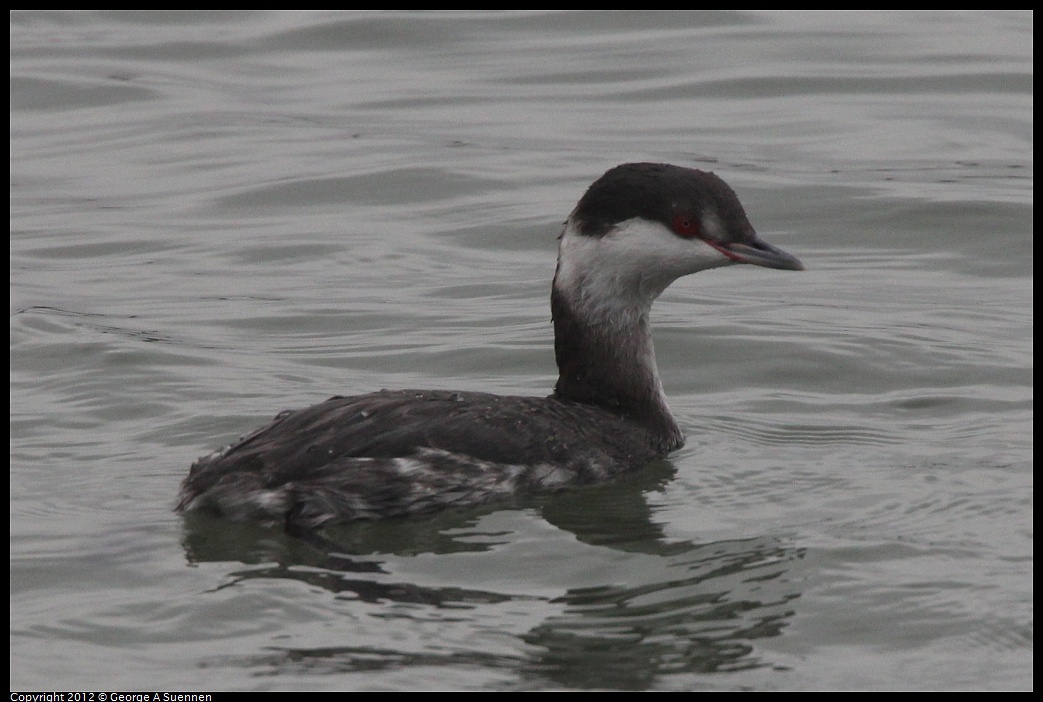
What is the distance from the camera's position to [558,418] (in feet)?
26.0

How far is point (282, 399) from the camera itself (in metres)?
9.37

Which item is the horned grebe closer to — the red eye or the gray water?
the red eye

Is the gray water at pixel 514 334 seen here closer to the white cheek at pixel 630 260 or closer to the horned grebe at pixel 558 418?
the horned grebe at pixel 558 418

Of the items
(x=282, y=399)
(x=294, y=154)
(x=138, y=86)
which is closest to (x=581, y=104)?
(x=294, y=154)

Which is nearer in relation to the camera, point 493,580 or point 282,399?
point 493,580

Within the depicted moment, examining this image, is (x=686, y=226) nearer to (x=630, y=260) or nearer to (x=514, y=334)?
(x=630, y=260)

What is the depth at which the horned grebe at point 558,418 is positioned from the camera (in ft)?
23.6

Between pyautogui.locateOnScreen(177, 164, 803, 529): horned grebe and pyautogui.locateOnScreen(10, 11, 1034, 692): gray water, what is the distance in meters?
0.13

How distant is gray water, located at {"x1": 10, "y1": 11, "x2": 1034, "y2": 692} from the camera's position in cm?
627

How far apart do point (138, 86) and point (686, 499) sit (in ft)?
37.2

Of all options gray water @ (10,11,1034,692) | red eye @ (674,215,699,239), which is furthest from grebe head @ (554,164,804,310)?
gray water @ (10,11,1034,692)

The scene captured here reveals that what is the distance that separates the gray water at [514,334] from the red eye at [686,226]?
974mm

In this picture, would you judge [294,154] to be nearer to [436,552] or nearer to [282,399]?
[282,399]

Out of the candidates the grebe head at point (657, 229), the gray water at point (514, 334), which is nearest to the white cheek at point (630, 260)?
the grebe head at point (657, 229)
